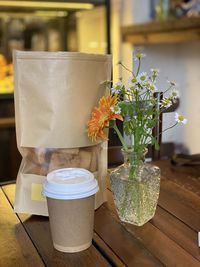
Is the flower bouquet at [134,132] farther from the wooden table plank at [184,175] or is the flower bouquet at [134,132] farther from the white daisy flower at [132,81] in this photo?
the wooden table plank at [184,175]

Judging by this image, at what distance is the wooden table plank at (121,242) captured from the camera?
0.74 meters

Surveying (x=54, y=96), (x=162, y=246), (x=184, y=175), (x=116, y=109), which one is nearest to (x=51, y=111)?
(x=54, y=96)

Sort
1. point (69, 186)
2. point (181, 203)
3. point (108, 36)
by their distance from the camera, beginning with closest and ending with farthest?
point (69, 186), point (181, 203), point (108, 36)

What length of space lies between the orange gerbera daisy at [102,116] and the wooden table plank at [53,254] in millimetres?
256

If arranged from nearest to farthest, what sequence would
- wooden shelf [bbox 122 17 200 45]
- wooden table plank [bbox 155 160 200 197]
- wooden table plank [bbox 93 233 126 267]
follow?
wooden table plank [bbox 93 233 126 267], wooden table plank [bbox 155 160 200 197], wooden shelf [bbox 122 17 200 45]

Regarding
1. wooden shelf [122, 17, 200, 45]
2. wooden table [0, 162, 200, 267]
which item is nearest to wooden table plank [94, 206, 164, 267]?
wooden table [0, 162, 200, 267]

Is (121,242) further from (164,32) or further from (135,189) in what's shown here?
(164,32)

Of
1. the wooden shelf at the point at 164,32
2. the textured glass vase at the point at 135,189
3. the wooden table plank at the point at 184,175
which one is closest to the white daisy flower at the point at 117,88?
the textured glass vase at the point at 135,189

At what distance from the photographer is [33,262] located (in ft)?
2.44

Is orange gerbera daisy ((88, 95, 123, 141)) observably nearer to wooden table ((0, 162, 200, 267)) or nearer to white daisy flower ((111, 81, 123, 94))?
white daisy flower ((111, 81, 123, 94))

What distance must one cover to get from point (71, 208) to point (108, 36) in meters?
2.32

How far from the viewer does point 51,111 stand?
2.85ft

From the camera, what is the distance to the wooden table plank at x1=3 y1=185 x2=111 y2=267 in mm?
737

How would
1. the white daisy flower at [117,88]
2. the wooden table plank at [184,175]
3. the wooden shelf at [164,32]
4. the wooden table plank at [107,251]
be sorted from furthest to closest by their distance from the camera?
1. the wooden shelf at [164,32]
2. the wooden table plank at [184,175]
3. the white daisy flower at [117,88]
4. the wooden table plank at [107,251]
